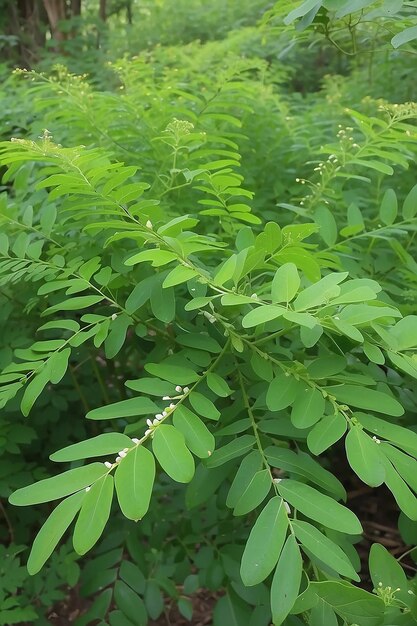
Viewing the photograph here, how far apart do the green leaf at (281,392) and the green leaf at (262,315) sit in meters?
0.14

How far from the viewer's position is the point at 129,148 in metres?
1.71

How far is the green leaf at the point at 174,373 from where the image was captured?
Answer: 97 centimetres

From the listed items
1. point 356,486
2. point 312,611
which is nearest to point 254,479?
point 312,611

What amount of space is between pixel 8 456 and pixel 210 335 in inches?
32.1

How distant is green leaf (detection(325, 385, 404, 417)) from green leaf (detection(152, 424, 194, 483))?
0.81 ft

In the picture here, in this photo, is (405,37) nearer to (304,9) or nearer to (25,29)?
(304,9)

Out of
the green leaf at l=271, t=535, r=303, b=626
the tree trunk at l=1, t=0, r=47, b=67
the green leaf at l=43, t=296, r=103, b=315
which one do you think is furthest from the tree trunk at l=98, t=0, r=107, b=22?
the green leaf at l=271, t=535, r=303, b=626

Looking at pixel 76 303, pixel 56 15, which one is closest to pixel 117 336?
pixel 76 303

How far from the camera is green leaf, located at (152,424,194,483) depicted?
2.65 feet

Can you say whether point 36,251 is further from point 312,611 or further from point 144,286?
point 312,611

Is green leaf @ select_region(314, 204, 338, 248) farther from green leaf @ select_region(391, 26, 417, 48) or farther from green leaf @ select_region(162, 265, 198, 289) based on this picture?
green leaf @ select_region(162, 265, 198, 289)

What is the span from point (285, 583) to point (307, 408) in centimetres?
24

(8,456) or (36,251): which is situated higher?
(36,251)

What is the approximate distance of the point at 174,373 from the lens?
38.8 inches
